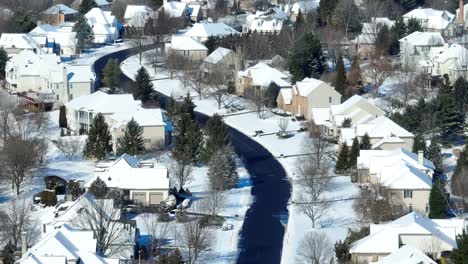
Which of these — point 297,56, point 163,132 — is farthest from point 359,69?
point 163,132

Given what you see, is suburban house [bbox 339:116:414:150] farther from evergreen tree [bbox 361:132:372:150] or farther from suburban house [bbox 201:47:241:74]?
suburban house [bbox 201:47:241:74]

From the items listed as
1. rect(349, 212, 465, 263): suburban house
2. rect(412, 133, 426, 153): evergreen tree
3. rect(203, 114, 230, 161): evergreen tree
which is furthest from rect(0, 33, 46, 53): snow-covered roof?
rect(349, 212, 465, 263): suburban house

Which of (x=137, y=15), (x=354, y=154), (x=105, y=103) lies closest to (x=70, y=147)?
(x=105, y=103)

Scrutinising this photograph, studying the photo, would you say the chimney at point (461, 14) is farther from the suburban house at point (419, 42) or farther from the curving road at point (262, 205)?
the curving road at point (262, 205)

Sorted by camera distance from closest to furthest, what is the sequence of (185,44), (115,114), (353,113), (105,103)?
(115,114)
(353,113)
(105,103)
(185,44)

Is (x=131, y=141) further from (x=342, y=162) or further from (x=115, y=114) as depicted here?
(x=342, y=162)

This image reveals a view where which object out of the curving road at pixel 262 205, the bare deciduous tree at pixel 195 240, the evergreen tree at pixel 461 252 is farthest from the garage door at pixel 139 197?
the evergreen tree at pixel 461 252
